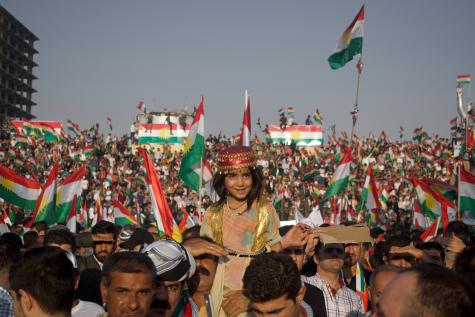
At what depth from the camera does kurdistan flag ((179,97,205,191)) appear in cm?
970

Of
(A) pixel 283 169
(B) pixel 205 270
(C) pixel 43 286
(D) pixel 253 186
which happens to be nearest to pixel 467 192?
(D) pixel 253 186

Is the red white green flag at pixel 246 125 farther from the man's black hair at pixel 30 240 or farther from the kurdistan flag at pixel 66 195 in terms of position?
the kurdistan flag at pixel 66 195

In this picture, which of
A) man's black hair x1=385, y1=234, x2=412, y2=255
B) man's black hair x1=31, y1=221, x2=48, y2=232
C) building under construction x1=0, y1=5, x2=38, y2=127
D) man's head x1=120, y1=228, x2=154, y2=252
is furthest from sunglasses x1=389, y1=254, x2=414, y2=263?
building under construction x1=0, y1=5, x2=38, y2=127

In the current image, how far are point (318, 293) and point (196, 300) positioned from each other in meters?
1.11

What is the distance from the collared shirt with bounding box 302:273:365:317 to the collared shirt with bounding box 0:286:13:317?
218 centimetres

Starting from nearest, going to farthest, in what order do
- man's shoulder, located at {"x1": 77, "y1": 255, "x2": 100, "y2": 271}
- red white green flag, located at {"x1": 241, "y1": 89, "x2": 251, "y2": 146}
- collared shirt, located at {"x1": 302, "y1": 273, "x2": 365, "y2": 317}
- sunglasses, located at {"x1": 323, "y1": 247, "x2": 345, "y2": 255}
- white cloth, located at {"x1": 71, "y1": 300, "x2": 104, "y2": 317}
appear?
1. white cloth, located at {"x1": 71, "y1": 300, "x2": 104, "y2": 317}
2. collared shirt, located at {"x1": 302, "y1": 273, "x2": 365, "y2": 317}
3. sunglasses, located at {"x1": 323, "y1": 247, "x2": 345, "y2": 255}
4. man's shoulder, located at {"x1": 77, "y1": 255, "x2": 100, "y2": 271}
5. red white green flag, located at {"x1": 241, "y1": 89, "x2": 251, "y2": 146}

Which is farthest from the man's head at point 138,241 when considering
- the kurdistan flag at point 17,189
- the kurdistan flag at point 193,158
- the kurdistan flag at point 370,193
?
the kurdistan flag at point 370,193

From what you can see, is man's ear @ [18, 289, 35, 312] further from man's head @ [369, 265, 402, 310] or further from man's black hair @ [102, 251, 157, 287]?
man's head @ [369, 265, 402, 310]

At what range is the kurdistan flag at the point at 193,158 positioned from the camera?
9695mm

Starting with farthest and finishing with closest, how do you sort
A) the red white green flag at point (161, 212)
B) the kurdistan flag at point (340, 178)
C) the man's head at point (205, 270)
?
the kurdistan flag at point (340, 178) < the red white green flag at point (161, 212) < the man's head at point (205, 270)

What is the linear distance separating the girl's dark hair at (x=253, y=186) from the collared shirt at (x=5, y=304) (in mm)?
1564

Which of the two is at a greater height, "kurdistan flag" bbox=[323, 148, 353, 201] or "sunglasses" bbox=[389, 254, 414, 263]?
"kurdistan flag" bbox=[323, 148, 353, 201]

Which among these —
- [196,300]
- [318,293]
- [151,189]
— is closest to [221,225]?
[196,300]

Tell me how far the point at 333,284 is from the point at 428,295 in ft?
9.92
